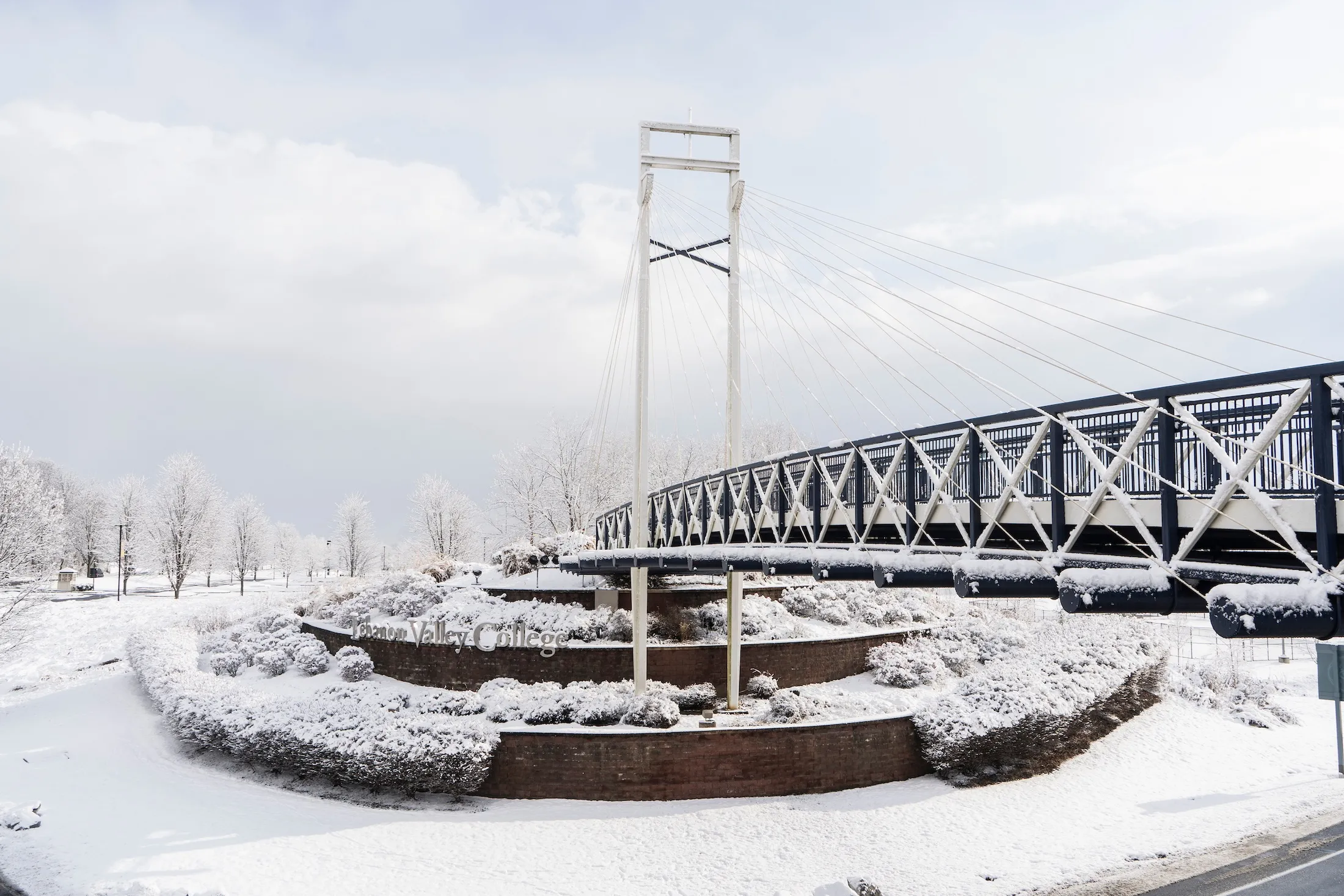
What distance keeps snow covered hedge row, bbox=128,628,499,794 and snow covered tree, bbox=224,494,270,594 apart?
3710 centimetres

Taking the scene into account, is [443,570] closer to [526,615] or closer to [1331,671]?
[526,615]

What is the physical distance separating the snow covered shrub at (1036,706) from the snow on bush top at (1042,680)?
2 centimetres

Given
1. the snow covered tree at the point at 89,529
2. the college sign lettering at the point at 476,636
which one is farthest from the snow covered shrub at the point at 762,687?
the snow covered tree at the point at 89,529

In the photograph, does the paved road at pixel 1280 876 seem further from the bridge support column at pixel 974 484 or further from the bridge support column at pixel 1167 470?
the bridge support column at pixel 1167 470

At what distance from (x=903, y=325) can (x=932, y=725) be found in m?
7.90

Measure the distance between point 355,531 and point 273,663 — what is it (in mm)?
37578

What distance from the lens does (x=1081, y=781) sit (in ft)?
49.5

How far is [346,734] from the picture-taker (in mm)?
14719

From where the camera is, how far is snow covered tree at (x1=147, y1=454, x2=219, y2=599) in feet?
138

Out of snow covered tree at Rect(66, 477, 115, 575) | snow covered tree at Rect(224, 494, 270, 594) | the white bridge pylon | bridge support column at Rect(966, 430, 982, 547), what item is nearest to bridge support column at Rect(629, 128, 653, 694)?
the white bridge pylon

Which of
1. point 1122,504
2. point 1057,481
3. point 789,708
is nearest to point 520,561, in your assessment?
point 789,708

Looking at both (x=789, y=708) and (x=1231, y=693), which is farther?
(x=1231, y=693)

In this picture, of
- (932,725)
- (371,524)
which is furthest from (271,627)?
(371,524)

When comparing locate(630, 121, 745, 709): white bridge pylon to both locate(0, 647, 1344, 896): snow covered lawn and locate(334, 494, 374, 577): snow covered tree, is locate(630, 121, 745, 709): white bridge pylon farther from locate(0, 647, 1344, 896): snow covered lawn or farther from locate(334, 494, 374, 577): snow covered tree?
locate(334, 494, 374, 577): snow covered tree
